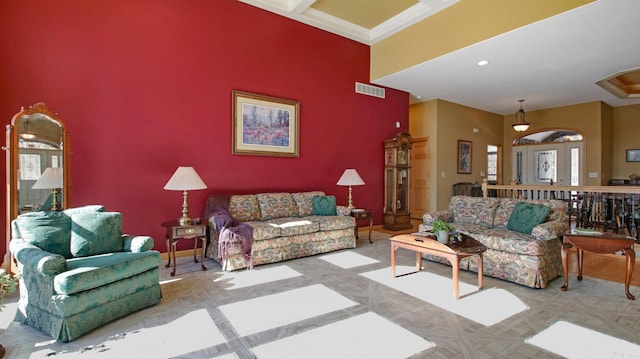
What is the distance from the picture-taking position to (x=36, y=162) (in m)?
3.42

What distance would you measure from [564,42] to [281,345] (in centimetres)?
548

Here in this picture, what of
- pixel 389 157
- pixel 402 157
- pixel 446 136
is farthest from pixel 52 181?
pixel 446 136

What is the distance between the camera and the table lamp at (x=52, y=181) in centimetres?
345

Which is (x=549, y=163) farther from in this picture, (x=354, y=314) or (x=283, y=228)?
(x=354, y=314)

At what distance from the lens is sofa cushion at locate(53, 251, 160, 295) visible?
7.39 ft

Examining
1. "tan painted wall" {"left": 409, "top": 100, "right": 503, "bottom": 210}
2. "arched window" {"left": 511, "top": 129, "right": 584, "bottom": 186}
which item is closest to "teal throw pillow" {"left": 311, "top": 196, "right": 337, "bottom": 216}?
"tan painted wall" {"left": 409, "top": 100, "right": 503, "bottom": 210}

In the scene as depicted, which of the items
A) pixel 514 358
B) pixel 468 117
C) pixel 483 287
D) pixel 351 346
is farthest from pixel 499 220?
pixel 468 117

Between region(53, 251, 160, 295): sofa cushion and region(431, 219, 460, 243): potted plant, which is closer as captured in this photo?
region(53, 251, 160, 295): sofa cushion

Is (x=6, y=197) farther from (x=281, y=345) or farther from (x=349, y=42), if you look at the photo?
(x=349, y=42)

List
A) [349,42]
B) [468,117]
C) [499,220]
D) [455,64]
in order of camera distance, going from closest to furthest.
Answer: [499,220] → [455,64] → [349,42] → [468,117]

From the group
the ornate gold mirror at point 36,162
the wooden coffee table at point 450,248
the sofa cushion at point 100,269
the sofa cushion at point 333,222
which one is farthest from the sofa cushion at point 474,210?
the ornate gold mirror at point 36,162

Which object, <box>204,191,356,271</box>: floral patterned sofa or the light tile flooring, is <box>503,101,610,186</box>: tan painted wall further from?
<box>204,191,356,271</box>: floral patterned sofa

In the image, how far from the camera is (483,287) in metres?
3.36

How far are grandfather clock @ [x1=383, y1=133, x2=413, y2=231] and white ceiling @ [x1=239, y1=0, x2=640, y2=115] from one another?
131 cm
